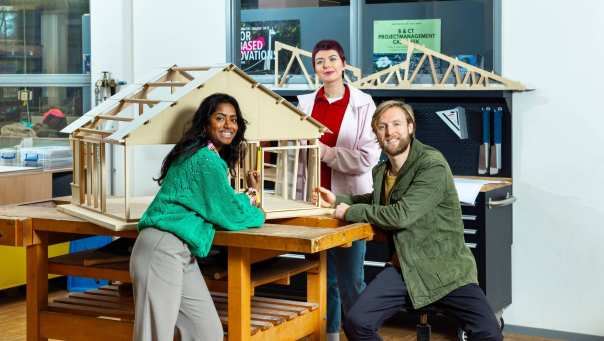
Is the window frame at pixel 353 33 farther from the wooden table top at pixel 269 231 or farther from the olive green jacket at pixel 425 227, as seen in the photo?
the wooden table top at pixel 269 231

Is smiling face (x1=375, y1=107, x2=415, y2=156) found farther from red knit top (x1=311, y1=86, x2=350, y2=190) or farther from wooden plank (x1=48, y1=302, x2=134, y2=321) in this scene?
wooden plank (x1=48, y1=302, x2=134, y2=321)

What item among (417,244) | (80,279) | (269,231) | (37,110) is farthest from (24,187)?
(417,244)

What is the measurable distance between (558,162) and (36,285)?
2.85m

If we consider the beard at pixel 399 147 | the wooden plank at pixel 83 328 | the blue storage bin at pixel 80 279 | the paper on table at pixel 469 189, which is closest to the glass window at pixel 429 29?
the paper on table at pixel 469 189

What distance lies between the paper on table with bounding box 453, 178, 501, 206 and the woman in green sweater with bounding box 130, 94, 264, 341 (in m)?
1.84

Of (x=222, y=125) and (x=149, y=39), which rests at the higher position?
(x=149, y=39)

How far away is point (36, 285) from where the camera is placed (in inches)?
153

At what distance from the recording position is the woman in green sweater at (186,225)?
331 cm

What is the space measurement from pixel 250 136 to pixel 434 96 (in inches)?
82.0

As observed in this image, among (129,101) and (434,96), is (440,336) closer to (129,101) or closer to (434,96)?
(434,96)

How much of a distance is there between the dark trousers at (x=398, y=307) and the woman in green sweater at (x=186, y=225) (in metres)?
0.53

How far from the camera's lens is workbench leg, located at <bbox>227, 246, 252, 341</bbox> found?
11.0ft

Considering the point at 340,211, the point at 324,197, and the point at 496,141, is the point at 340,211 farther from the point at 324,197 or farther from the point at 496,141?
the point at 496,141

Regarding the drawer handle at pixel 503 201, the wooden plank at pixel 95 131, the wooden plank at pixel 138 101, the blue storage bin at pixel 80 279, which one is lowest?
the blue storage bin at pixel 80 279
